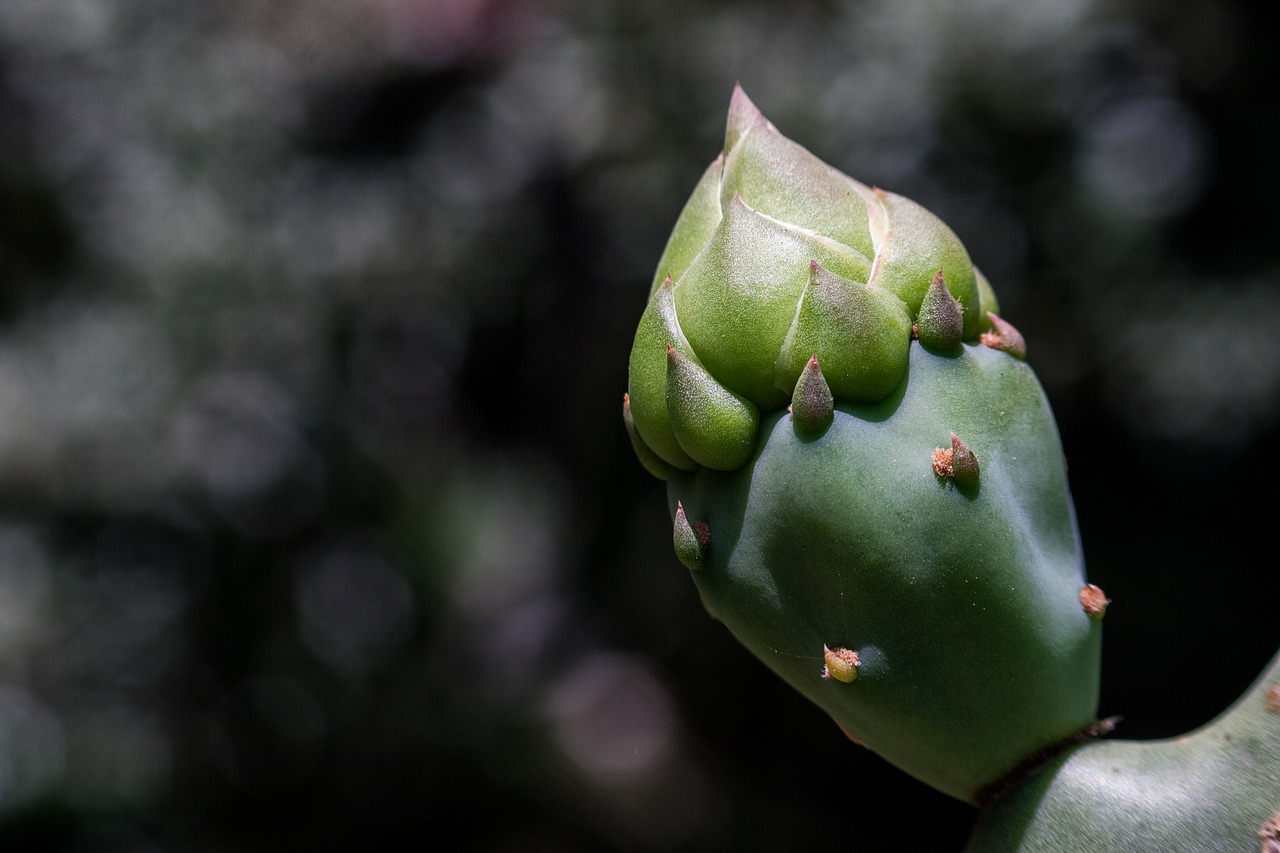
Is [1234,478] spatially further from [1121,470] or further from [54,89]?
[54,89]

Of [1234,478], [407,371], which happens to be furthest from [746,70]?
[1234,478]

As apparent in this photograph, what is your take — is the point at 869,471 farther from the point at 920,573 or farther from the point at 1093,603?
the point at 1093,603

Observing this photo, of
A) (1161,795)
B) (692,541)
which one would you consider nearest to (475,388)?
(692,541)

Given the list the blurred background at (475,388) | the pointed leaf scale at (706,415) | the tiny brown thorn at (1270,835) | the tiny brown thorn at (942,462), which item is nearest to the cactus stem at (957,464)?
the tiny brown thorn at (942,462)

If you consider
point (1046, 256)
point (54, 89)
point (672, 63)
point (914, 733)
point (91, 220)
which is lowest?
point (91, 220)

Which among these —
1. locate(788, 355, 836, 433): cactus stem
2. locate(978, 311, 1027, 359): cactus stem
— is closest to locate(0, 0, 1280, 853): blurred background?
locate(978, 311, 1027, 359): cactus stem

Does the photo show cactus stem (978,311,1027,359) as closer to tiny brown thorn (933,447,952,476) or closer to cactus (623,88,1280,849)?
cactus (623,88,1280,849)
